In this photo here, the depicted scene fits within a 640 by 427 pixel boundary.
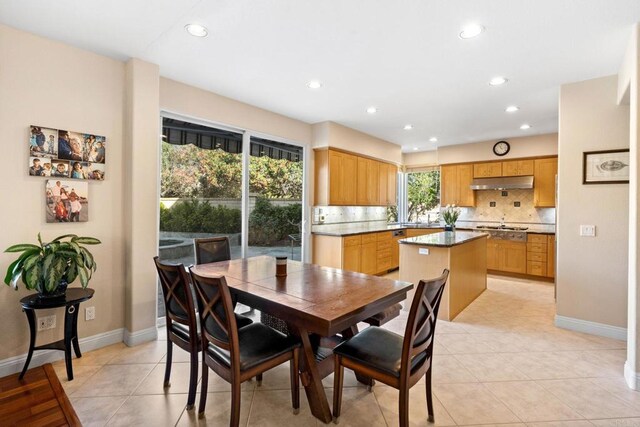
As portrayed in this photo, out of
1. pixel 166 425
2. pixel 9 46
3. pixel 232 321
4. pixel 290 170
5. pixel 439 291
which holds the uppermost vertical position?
pixel 9 46

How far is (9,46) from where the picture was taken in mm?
2441

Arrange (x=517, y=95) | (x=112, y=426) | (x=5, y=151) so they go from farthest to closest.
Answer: (x=517, y=95), (x=5, y=151), (x=112, y=426)

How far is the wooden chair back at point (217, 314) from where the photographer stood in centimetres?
171

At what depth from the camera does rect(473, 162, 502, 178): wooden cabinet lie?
629 cm

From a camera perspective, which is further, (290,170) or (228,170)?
A: (290,170)

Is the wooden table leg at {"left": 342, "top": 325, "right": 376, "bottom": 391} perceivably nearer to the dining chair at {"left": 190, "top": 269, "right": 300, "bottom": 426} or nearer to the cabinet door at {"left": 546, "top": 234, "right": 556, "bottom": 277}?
the dining chair at {"left": 190, "top": 269, "right": 300, "bottom": 426}

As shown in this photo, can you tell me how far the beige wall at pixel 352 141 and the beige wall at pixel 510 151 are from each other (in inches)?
45.9

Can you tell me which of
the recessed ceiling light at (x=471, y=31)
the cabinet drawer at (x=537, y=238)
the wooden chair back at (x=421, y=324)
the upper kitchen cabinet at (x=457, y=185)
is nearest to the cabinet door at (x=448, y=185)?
the upper kitchen cabinet at (x=457, y=185)

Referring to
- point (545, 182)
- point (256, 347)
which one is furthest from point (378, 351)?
point (545, 182)

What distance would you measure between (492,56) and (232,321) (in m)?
3.15

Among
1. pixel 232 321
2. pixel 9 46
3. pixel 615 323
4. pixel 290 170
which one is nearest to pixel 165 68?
pixel 9 46

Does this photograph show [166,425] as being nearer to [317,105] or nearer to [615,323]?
[317,105]

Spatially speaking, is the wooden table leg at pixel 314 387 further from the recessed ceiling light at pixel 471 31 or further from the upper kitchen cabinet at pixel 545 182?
the upper kitchen cabinet at pixel 545 182

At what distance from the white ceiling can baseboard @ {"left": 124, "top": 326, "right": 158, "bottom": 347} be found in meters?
2.65
